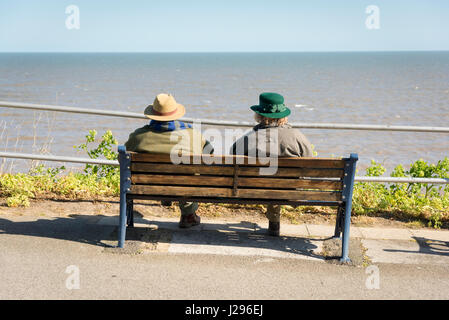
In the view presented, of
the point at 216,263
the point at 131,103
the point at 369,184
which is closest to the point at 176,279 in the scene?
the point at 216,263

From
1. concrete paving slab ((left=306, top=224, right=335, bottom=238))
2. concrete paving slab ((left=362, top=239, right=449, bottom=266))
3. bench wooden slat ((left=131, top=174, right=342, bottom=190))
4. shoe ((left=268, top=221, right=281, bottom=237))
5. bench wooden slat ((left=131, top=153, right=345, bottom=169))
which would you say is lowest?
concrete paving slab ((left=362, top=239, right=449, bottom=266))

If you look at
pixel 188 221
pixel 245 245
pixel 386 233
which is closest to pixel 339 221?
pixel 386 233

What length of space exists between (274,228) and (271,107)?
3.76 feet

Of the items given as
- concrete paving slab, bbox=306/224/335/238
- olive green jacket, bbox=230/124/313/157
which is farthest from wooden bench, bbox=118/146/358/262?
concrete paving slab, bbox=306/224/335/238

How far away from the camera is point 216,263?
14.0 ft

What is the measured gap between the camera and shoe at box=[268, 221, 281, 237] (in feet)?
15.9

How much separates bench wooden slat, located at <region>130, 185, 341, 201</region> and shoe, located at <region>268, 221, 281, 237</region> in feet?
1.92

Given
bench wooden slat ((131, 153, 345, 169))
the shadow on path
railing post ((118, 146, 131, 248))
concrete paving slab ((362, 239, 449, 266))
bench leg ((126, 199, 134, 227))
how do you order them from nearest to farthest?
bench wooden slat ((131, 153, 345, 169)) → railing post ((118, 146, 131, 248)) → concrete paving slab ((362, 239, 449, 266)) → the shadow on path → bench leg ((126, 199, 134, 227))

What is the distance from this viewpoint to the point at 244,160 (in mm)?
4270

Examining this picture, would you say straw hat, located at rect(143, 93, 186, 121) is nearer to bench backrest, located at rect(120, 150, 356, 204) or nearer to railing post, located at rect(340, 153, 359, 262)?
bench backrest, located at rect(120, 150, 356, 204)

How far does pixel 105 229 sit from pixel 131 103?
25721 mm
